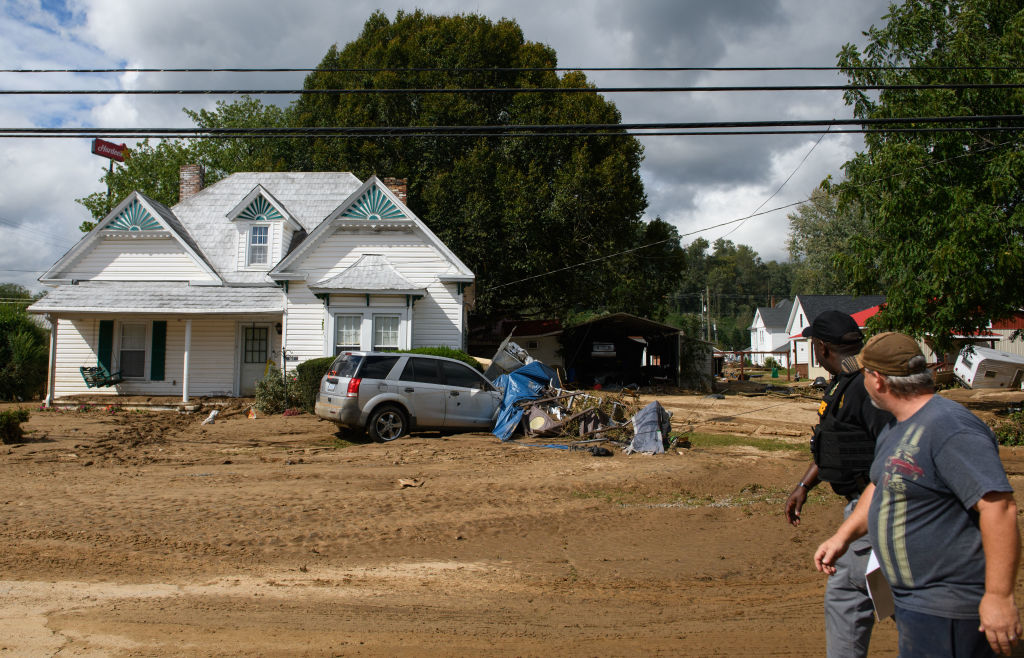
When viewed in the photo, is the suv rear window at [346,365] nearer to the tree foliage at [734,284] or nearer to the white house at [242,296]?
the white house at [242,296]

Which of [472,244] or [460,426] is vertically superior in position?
[472,244]

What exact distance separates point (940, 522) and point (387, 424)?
35.4 ft

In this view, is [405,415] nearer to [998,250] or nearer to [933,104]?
[998,250]

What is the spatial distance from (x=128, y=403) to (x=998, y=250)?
22936 millimetres

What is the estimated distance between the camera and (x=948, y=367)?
29.0m

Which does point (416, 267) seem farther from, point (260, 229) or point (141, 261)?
point (141, 261)

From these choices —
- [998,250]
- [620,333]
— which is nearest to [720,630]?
[998,250]

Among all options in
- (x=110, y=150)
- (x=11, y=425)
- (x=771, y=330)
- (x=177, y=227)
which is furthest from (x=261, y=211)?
(x=771, y=330)

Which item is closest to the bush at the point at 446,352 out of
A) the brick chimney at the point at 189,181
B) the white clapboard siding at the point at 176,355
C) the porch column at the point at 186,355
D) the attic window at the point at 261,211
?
the white clapboard siding at the point at 176,355

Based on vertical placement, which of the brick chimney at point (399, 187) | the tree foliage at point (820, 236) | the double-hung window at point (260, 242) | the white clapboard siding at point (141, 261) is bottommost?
the white clapboard siding at point (141, 261)

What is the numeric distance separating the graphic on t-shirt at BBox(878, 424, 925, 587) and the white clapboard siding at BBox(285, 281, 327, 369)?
17727 mm

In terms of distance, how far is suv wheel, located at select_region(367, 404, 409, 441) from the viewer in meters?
12.2

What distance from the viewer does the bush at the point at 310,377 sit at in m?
16.3

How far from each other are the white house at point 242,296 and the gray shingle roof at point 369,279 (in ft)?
0.18
